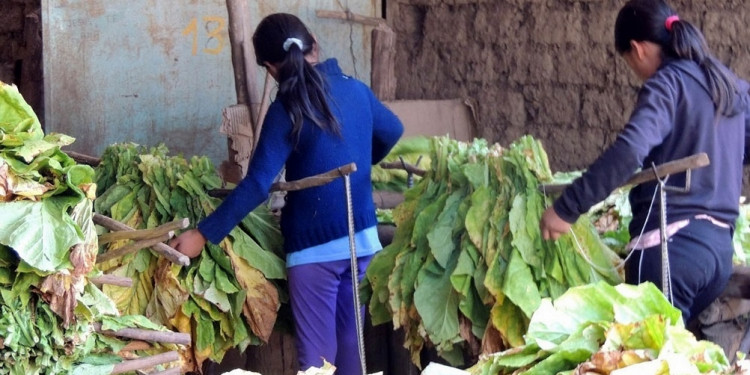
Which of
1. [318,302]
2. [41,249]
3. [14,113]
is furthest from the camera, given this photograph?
[318,302]

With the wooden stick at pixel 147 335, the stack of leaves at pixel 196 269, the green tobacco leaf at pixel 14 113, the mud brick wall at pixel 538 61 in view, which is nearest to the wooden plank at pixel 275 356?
the stack of leaves at pixel 196 269

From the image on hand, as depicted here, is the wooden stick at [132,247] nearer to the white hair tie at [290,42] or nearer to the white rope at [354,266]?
the white rope at [354,266]

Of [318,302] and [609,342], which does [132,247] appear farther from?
[609,342]

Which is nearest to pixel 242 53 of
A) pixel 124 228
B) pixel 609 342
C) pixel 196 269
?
pixel 196 269

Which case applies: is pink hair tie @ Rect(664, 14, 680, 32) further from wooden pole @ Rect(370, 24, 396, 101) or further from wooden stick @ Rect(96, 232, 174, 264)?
wooden pole @ Rect(370, 24, 396, 101)

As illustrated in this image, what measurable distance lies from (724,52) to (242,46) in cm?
253

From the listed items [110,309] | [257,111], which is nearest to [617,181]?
[110,309]

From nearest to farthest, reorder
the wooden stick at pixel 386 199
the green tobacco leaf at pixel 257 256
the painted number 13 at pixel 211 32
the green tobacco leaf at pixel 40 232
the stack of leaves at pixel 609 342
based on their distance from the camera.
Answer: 1. the stack of leaves at pixel 609 342
2. the green tobacco leaf at pixel 40 232
3. the green tobacco leaf at pixel 257 256
4. the wooden stick at pixel 386 199
5. the painted number 13 at pixel 211 32

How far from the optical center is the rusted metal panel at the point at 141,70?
609cm

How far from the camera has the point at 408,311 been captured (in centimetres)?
367

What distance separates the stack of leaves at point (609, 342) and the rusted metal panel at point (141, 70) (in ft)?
14.9

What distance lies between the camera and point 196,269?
383 cm

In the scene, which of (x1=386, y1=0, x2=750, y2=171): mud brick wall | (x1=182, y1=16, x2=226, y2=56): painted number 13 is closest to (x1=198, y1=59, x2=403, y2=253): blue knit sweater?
(x1=386, y1=0, x2=750, y2=171): mud brick wall

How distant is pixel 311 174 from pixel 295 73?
1.19 ft
